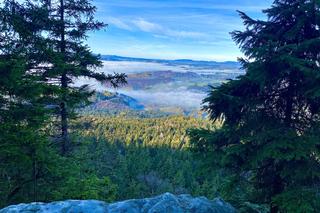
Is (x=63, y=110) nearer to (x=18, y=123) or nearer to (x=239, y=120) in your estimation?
(x=18, y=123)

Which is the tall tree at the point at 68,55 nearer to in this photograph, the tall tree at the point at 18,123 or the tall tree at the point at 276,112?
the tall tree at the point at 18,123

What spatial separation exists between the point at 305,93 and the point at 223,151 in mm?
2498

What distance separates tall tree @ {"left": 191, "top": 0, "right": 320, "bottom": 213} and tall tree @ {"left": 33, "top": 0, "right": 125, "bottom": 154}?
23.6ft

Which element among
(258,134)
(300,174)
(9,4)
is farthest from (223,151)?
(9,4)

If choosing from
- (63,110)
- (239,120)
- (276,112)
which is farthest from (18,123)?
(276,112)

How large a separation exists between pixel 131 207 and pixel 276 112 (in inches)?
185

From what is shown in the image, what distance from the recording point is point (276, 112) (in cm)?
934

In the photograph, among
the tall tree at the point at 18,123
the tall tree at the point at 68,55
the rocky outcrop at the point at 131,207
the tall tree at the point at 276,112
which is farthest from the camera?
the tall tree at the point at 68,55

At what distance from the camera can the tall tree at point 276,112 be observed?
7855 mm

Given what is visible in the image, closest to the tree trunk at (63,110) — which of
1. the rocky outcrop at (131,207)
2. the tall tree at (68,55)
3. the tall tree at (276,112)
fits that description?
the tall tree at (68,55)

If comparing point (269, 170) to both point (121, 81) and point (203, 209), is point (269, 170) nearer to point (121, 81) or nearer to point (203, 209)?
point (203, 209)

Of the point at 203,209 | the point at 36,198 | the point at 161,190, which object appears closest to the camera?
the point at 203,209

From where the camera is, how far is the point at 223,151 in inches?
351

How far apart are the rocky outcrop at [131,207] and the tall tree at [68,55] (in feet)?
20.5
